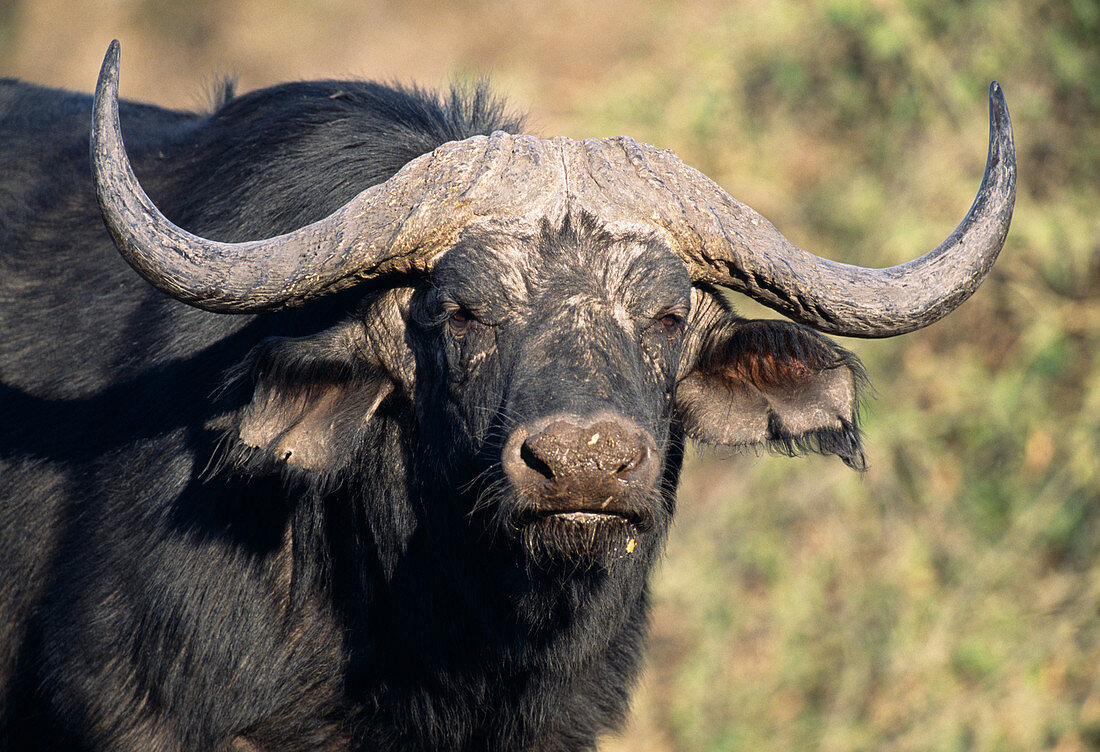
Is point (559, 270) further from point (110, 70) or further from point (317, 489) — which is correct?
point (110, 70)

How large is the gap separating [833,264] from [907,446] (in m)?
4.26

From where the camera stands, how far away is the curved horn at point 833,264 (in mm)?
3262

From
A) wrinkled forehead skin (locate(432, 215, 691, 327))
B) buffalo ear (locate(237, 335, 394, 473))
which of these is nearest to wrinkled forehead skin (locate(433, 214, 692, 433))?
wrinkled forehead skin (locate(432, 215, 691, 327))

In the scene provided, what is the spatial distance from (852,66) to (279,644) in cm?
647

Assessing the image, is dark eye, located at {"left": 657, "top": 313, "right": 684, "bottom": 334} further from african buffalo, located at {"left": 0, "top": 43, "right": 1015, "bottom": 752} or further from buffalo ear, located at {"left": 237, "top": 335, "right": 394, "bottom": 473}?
buffalo ear, located at {"left": 237, "top": 335, "right": 394, "bottom": 473}

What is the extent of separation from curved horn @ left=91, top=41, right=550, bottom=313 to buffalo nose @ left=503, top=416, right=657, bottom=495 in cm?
69

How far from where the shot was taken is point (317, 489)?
140 inches

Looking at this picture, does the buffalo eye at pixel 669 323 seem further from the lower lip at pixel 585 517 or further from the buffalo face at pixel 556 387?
the lower lip at pixel 585 517

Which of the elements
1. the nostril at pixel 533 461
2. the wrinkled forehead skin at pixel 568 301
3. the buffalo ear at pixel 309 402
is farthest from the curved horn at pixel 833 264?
the buffalo ear at pixel 309 402

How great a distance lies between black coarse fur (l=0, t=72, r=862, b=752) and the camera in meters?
3.25

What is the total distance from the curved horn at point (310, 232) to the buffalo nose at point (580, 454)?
69 cm

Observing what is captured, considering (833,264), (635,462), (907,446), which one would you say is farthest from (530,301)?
(907,446)

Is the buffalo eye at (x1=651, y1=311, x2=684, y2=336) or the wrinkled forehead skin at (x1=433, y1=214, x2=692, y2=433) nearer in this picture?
the wrinkled forehead skin at (x1=433, y1=214, x2=692, y2=433)

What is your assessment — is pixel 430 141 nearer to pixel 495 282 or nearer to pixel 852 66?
pixel 495 282
